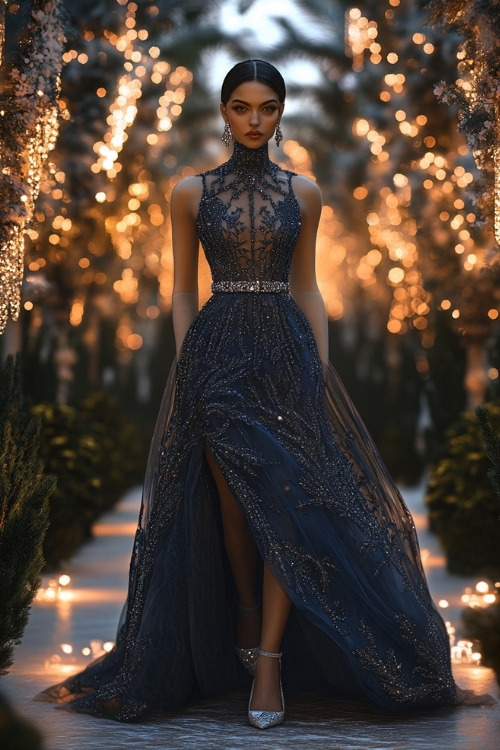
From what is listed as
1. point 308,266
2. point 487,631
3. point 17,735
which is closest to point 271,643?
point 487,631

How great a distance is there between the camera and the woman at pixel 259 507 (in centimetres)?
458

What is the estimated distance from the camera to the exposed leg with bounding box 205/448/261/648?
4770 millimetres

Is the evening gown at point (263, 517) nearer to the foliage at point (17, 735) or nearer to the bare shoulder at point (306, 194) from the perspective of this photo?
the bare shoulder at point (306, 194)

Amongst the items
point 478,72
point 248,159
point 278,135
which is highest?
point 478,72

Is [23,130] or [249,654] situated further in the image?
[23,130]

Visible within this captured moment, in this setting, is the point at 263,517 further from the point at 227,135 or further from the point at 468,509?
the point at 468,509

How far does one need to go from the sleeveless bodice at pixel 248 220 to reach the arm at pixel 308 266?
82 mm

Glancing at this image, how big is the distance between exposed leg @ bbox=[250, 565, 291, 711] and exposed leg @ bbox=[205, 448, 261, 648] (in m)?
0.29

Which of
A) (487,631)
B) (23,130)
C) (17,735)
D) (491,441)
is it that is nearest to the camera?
(17,735)

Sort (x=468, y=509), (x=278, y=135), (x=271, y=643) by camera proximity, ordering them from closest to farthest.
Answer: (x=271, y=643) → (x=278, y=135) → (x=468, y=509)

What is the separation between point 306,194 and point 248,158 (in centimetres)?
28
